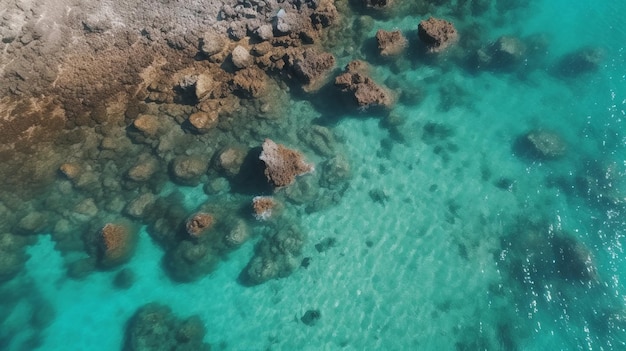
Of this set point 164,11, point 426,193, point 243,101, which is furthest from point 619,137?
point 164,11

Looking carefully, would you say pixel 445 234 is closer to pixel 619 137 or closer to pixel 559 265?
pixel 559 265

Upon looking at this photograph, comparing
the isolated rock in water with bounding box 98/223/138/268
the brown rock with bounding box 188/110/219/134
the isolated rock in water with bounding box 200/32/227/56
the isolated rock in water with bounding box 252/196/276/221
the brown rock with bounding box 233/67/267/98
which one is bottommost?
the isolated rock in water with bounding box 98/223/138/268

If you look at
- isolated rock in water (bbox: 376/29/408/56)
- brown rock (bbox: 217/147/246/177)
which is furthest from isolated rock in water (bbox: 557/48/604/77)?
brown rock (bbox: 217/147/246/177)

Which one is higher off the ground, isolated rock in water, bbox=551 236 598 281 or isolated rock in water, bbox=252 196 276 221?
isolated rock in water, bbox=252 196 276 221

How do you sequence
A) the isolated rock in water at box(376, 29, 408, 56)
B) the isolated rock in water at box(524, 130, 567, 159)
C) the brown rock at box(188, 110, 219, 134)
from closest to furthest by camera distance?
the isolated rock in water at box(524, 130, 567, 159), the brown rock at box(188, 110, 219, 134), the isolated rock in water at box(376, 29, 408, 56)

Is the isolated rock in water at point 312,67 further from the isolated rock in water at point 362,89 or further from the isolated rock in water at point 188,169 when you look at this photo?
the isolated rock in water at point 188,169

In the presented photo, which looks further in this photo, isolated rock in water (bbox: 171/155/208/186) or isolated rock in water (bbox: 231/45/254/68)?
isolated rock in water (bbox: 231/45/254/68)

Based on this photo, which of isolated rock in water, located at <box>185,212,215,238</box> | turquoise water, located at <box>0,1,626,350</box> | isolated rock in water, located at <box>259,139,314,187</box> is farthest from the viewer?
isolated rock in water, located at <box>259,139,314,187</box>

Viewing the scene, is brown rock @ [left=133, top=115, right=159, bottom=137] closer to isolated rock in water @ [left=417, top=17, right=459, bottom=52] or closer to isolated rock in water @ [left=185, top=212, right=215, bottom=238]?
Answer: isolated rock in water @ [left=185, top=212, right=215, bottom=238]
